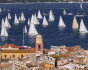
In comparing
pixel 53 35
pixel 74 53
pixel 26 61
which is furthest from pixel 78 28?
pixel 26 61

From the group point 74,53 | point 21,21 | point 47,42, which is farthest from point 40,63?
point 21,21

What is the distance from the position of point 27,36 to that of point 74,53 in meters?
43.7

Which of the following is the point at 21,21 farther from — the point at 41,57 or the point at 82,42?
the point at 41,57

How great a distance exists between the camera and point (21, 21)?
14962 cm

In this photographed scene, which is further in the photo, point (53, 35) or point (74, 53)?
point (53, 35)

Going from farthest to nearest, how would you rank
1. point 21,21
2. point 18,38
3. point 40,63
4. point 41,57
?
point 21,21
point 18,38
point 41,57
point 40,63

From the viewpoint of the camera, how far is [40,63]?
51875 mm

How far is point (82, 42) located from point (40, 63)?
40.6 metres

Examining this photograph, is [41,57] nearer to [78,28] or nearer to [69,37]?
[69,37]

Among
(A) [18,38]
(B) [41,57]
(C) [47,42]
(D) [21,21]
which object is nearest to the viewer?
(B) [41,57]

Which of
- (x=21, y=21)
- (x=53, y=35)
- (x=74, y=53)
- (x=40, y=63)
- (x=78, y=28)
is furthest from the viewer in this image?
(x=21, y=21)

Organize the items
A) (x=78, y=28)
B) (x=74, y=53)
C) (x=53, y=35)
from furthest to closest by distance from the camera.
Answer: (x=78, y=28), (x=53, y=35), (x=74, y=53)

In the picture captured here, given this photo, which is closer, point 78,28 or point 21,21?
point 78,28

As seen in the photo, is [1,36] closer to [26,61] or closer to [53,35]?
[53,35]
